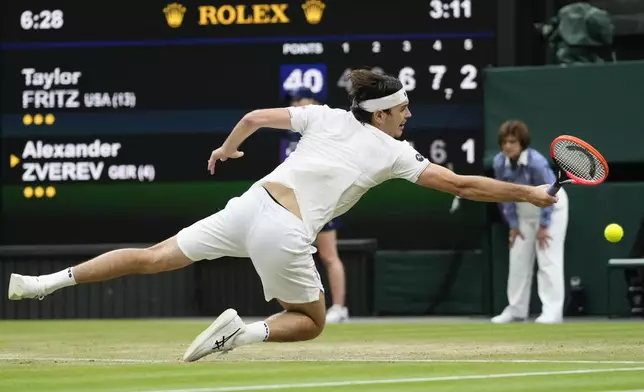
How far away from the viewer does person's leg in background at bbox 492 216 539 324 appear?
539 inches

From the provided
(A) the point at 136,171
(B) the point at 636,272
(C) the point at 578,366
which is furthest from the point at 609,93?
(C) the point at 578,366

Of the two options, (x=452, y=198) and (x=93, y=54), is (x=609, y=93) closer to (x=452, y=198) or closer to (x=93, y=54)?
(x=452, y=198)

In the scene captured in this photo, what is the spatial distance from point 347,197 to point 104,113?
290 inches

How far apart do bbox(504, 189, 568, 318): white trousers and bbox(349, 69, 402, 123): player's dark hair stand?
5.87 metres

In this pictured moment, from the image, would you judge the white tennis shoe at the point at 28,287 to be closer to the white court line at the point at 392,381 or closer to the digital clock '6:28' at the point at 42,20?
the white court line at the point at 392,381

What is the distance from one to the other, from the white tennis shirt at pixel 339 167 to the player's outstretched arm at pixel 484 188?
0.08m

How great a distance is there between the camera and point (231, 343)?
7.41 meters

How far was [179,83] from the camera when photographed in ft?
47.9

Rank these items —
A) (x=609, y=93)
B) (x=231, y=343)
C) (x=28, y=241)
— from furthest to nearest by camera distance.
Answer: (x=28, y=241) < (x=609, y=93) < (x=231, y=343)

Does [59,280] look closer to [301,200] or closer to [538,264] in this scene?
[301,200]

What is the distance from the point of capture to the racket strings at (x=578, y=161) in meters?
7.71

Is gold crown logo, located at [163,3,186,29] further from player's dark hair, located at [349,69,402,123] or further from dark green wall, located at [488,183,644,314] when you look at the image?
player's dark hair, located at [349,69,402,123]

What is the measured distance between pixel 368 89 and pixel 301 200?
0.66 m

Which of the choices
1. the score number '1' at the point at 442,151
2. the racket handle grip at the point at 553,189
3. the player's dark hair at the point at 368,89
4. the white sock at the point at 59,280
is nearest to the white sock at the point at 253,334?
the white sock at the point at 59,280
